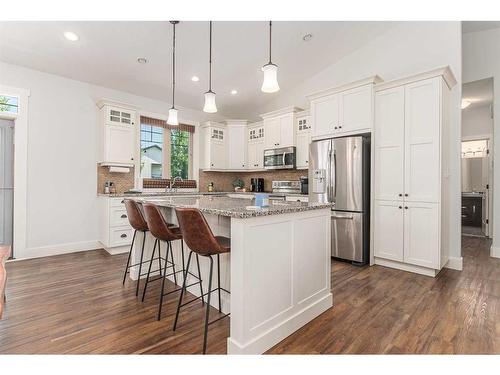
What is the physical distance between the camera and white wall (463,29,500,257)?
4000mm

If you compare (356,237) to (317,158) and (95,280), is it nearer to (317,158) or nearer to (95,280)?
(317,158)

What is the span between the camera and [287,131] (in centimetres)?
507

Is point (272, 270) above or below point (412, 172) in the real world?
below

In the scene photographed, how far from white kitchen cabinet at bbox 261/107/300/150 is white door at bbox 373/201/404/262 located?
6.75 ft

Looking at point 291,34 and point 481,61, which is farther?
point 481,61

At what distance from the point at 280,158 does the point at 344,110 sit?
1.64 m

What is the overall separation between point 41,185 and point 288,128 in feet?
13.7

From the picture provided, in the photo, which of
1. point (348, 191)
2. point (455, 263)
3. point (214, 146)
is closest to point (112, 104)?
point (214, 146)

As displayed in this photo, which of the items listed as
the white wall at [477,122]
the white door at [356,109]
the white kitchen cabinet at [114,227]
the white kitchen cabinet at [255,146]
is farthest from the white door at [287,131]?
the white wall at [477,122]

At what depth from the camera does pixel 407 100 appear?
3.36 metres

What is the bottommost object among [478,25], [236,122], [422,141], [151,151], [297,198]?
[297,198]

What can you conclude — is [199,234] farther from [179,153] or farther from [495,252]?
[495,252]

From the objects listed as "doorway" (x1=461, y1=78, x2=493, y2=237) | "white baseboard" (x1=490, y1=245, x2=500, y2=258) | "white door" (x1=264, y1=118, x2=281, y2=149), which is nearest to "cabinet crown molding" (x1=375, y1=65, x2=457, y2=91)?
"white door" (x1=264, y1=118, x2=281, y2=149)
